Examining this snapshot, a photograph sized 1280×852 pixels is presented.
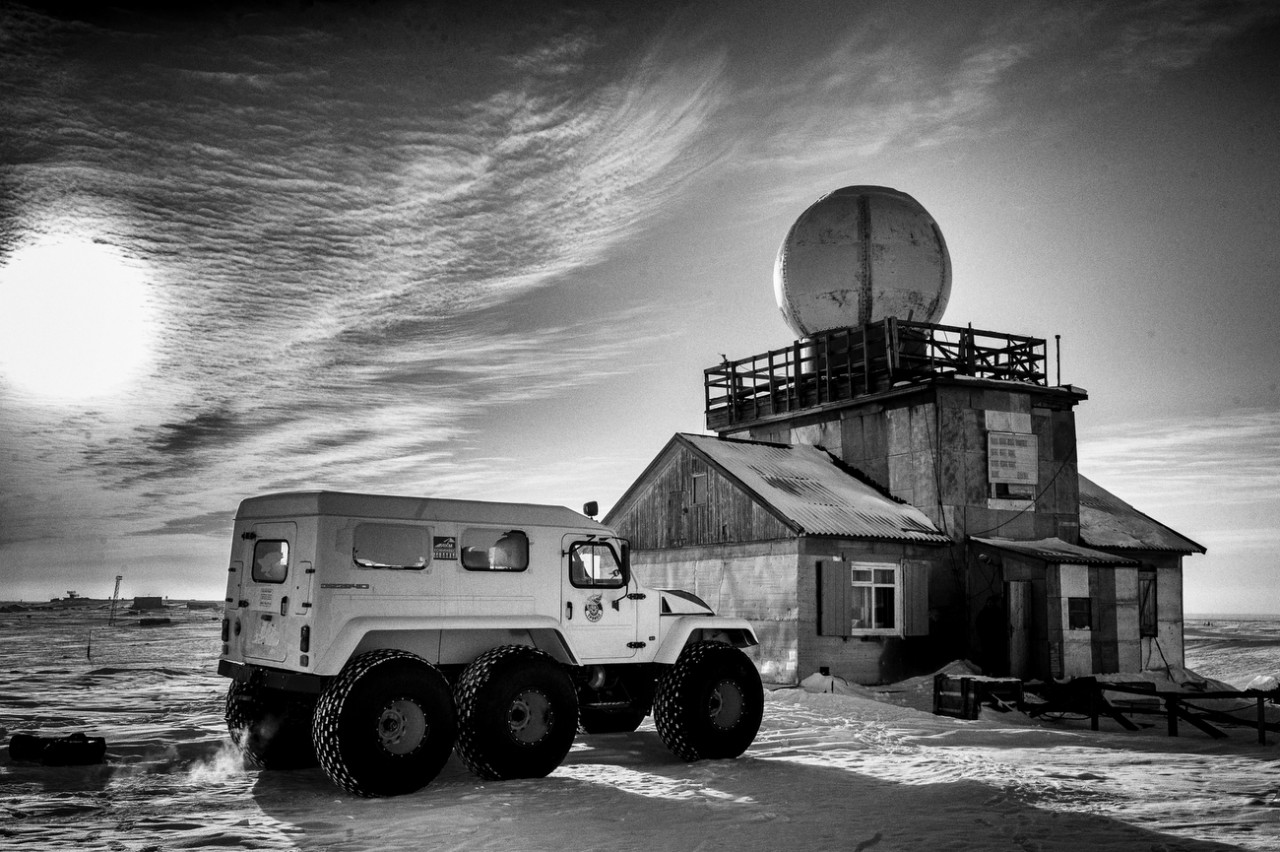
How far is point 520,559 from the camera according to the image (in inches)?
501

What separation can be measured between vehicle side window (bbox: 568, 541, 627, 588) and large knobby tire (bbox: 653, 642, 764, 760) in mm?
1434

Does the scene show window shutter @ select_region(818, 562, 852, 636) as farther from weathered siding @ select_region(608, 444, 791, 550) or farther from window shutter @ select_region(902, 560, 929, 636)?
window shutter @ select_region(902, 560, 929, 636)

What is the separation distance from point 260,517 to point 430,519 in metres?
2.07

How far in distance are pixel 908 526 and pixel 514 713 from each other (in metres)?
15.1

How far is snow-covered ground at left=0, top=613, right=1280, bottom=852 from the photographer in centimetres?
899

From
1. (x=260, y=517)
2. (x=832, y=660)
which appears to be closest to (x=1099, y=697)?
(x=832, y=660)

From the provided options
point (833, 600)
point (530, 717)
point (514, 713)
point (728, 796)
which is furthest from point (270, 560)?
point (833, 600)

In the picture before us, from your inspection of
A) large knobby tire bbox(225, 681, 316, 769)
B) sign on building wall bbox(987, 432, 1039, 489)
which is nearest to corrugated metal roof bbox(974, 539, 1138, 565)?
sign on building wall bbox(987, 432, 1039, 489)

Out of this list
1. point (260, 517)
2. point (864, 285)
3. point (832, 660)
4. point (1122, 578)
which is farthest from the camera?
point (864, 285)

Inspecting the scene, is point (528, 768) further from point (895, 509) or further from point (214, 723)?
point (895, 509)

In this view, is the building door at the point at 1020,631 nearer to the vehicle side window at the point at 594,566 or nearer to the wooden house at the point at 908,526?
the wooden house at the point at 908,526

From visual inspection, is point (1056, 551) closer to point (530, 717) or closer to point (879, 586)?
point (879, 586)

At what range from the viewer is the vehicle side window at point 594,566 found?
13102 millimetres

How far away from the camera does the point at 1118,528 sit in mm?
29703
